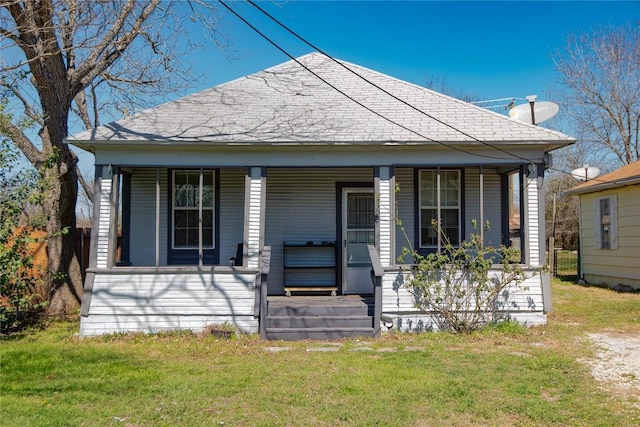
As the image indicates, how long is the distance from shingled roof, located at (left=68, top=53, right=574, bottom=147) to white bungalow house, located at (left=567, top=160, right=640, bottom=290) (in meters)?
5.92

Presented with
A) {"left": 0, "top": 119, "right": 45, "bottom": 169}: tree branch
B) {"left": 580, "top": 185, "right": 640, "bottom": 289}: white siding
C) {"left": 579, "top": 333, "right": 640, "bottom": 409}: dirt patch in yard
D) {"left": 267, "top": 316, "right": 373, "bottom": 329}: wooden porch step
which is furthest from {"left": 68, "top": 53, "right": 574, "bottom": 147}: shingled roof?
{"left": 580, "top": 185, "right": 640, "bottom": 289}: white siding

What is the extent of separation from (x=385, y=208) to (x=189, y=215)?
395cm

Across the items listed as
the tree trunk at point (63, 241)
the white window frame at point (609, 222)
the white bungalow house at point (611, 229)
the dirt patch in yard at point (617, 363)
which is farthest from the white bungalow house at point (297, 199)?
the white window frame at point (609, 222)

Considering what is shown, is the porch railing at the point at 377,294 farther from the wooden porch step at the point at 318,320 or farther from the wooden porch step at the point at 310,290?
the wooden porch step at the point at 310,290

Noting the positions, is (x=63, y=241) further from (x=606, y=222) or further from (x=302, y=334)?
(x=606, y=222)

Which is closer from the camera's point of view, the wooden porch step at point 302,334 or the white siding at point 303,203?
Result: the wooden porch step at point 302,334

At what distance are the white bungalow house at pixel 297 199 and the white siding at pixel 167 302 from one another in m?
0.02

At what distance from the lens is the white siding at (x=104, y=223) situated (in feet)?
27.9

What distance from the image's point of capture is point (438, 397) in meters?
5.27

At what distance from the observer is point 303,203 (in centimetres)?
1048

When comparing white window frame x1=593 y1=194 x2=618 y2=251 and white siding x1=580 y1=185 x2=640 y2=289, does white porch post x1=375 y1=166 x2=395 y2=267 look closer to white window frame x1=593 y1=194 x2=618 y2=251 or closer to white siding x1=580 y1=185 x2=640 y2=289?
white siding x1=580 y1=185 x2=640 y2=289

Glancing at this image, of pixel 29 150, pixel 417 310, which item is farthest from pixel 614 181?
pixel 29 150

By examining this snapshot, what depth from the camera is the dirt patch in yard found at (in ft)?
18.2

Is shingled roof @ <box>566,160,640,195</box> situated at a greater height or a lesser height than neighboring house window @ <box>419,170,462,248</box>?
greater
